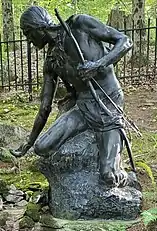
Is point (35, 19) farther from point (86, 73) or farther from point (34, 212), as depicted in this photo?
point (34, 212)

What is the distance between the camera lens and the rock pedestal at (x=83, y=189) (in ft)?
13.6

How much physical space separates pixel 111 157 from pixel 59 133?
19.9 inches

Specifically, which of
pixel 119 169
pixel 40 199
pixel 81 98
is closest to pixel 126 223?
pixel 119 169

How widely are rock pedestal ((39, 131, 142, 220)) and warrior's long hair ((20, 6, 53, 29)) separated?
1.02m

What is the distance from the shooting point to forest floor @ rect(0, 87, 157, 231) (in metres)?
5.14

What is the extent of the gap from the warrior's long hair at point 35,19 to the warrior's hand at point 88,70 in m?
0.50

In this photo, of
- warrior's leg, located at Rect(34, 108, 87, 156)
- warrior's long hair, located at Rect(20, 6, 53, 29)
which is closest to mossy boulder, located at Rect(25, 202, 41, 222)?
warrior's leg, located at Rect(34, 108, 87, 156)

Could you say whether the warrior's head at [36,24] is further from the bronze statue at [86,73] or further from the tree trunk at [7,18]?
the tree trunk at [7,18]

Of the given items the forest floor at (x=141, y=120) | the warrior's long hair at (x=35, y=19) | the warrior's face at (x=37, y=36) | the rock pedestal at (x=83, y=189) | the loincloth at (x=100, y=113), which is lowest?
the forest floor at (x=141, y=120)

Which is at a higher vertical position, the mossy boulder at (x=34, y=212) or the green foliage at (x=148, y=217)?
the green foliage at (x=148, y=217)

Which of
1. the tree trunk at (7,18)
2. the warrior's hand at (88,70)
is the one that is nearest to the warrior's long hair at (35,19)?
the warrior's hand at (88,70)

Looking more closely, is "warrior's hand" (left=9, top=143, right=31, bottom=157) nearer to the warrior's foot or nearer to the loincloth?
the loincloth

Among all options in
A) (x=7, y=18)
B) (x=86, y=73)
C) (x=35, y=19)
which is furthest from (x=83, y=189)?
(x=7, y=18)

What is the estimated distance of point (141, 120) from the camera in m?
8.66
